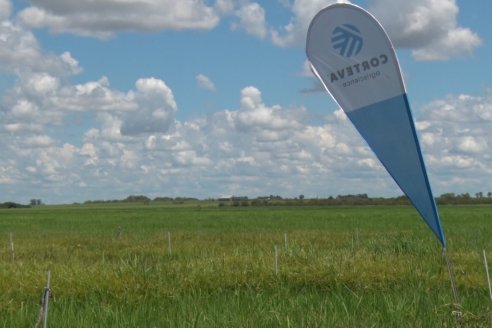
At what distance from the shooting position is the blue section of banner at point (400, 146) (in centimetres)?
776

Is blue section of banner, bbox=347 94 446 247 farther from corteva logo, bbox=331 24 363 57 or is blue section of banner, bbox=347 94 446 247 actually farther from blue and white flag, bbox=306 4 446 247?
corteva logo, bbox=331 24 363 57

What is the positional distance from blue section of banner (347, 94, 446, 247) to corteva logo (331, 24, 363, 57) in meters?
0.63

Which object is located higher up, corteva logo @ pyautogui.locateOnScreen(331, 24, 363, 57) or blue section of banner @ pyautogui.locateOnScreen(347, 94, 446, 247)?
corteva logo @ pyautogui.locateOnScreen(331, 24, 363, 57)

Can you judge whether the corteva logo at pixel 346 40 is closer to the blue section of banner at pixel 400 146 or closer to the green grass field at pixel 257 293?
the blue section of banner at pixel 400 146

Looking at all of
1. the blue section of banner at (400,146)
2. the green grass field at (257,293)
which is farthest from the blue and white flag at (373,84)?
the green grass field at (257,293)

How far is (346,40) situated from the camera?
306 inches

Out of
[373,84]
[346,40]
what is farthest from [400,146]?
[346,40]

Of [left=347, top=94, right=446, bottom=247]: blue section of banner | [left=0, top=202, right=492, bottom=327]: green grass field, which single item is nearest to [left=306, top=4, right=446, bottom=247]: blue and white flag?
[left=347, top=94, right=446, bottom=247]: blue section of banner

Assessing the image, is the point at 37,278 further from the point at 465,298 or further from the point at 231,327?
the point at 465,298

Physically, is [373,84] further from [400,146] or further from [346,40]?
[400,146]

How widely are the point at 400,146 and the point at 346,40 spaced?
1.23 metres

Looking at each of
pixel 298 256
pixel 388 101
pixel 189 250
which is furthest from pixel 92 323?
pixel 189 250

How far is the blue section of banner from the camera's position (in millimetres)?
7762

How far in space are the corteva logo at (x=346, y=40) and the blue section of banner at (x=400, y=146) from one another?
0.63 m
